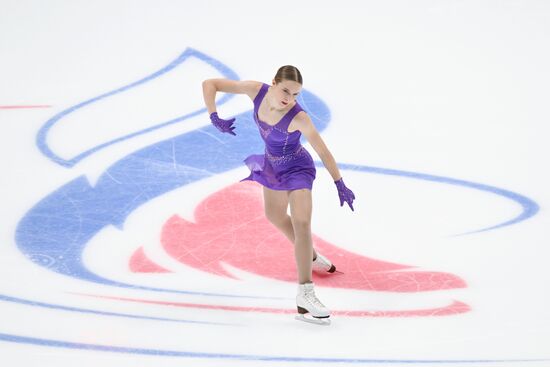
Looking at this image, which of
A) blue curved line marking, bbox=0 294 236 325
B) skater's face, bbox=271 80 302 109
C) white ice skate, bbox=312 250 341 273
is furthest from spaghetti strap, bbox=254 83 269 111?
blue curved line marking, bbox=0 294 236 325

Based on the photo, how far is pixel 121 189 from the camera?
6.78 m

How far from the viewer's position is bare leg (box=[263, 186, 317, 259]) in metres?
5.56

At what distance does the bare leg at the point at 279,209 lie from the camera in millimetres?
5559

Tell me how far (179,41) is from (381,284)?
4.59 metres

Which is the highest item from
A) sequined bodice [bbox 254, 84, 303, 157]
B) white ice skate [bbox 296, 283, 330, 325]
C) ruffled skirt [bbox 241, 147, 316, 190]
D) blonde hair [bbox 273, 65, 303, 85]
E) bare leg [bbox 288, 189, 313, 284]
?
blonde hair [bbox 273, 65, 303, 85]

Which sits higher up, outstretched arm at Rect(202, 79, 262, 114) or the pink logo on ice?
outstretched arm at Rect(202, 79, 262, 114)

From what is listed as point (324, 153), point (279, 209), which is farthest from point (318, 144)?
point (279, 209)

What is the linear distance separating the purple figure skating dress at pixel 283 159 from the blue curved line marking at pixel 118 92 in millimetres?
2225

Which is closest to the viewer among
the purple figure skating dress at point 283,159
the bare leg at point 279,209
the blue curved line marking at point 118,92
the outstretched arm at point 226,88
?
the purple figure skating dress at point 283,159

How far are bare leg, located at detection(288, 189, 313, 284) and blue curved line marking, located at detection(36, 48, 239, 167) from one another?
98.6 inches

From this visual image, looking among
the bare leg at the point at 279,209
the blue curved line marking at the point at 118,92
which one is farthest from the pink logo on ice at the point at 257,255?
the blue curved line marking at the point at 118,92

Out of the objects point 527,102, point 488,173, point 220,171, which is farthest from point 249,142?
point 527,102

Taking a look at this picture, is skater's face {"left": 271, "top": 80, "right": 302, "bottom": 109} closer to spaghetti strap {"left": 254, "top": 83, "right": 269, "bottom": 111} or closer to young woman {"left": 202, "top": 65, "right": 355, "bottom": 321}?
young woman {"left": 202, "top": 65, "right": 355, "bottom": 321}

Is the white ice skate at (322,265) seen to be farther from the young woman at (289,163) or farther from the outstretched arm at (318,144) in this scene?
the outstretched arm at (318,144)
